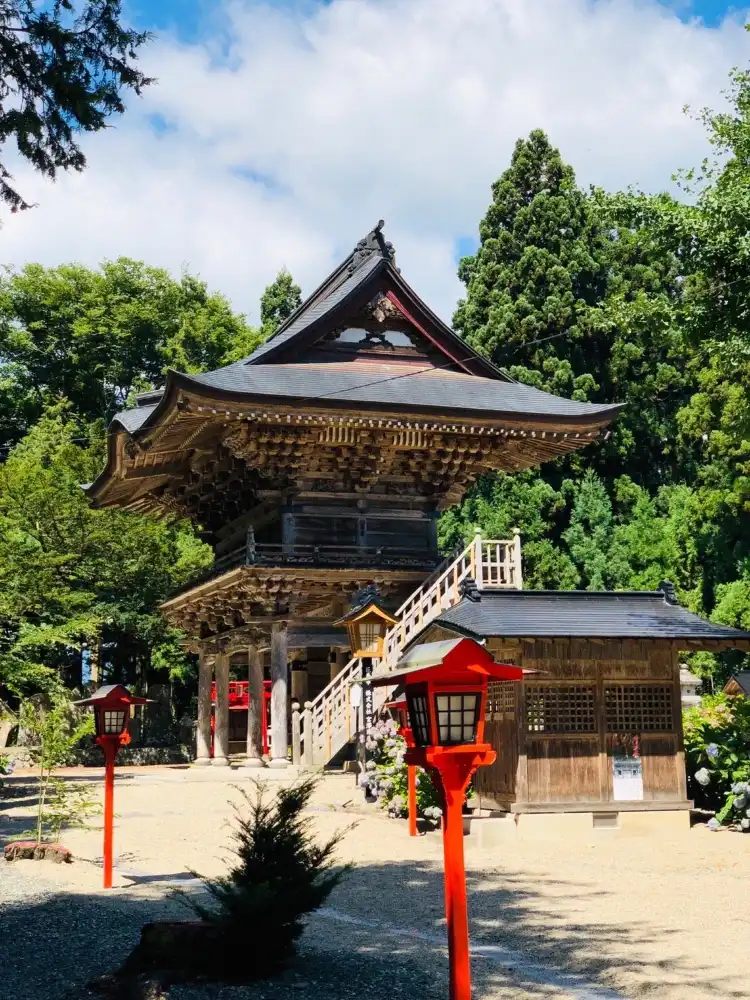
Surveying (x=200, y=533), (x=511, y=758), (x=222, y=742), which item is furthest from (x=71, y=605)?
(x=511, y=758)

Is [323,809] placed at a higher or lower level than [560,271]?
lower

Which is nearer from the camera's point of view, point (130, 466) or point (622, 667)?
point (622, 667)

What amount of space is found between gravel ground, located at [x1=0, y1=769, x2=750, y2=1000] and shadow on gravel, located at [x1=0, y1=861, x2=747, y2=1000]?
2 centimetres

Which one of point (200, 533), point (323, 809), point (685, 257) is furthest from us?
point (200, 533)

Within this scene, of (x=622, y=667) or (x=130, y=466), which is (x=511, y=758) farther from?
(x=130, y=466)

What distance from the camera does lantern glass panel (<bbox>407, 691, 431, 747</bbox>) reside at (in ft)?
22.2

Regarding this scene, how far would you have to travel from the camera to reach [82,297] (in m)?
52.2

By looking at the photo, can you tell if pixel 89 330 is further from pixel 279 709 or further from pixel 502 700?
pixel 502 700

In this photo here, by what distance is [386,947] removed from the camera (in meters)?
8.56

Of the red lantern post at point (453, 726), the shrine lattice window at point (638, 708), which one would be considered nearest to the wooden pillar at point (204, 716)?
the shrine lattice window at point (638, 708)

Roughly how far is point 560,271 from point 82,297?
23.7 m

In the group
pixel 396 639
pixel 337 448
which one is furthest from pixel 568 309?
pixel 396 639

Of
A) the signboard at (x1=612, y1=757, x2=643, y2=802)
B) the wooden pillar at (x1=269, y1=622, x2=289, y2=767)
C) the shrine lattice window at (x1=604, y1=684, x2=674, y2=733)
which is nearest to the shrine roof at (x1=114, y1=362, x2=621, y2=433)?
the wooden pillar at (x1=269, y1=622, x2=289, y2=767)

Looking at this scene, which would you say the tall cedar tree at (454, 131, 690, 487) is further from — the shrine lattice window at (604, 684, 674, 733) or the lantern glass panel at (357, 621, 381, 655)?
the shrine lattice window at (604, 684, 674, 733)
